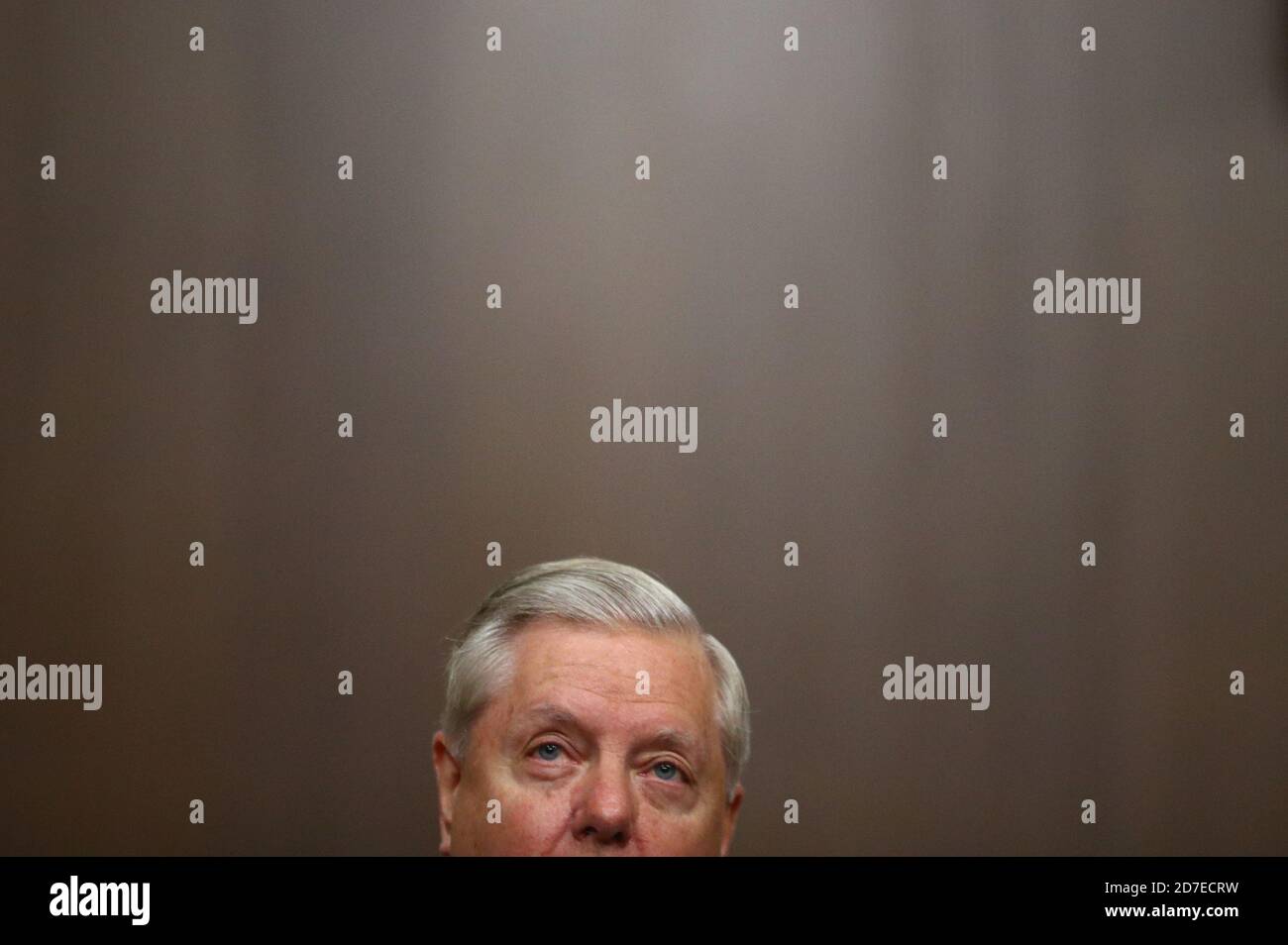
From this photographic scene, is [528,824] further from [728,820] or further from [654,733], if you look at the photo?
[728,820]

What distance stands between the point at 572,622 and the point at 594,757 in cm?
23

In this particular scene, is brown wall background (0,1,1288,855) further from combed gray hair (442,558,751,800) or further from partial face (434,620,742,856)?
partial face (434,620,742,856)

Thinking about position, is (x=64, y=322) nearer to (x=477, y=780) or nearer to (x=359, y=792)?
(x=359, y=792)

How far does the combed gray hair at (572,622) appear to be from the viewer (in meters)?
2.16

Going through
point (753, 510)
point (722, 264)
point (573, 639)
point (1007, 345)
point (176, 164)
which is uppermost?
point (176, 164)

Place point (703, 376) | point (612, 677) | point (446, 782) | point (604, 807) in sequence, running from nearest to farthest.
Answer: point (604, 807)
point (612, 677)
point (446, 782)
point (703, 376)

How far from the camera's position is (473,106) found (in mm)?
2963

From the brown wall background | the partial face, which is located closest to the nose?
the partial face

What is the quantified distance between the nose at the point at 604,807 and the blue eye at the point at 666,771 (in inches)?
1.9

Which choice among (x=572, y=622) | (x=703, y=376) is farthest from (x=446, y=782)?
(x=703, y=376)

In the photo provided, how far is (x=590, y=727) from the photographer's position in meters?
2.06

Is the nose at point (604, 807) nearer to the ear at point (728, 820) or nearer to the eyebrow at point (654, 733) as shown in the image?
the eyebrow at point (654, 733)

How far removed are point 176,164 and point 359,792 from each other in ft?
4.95
